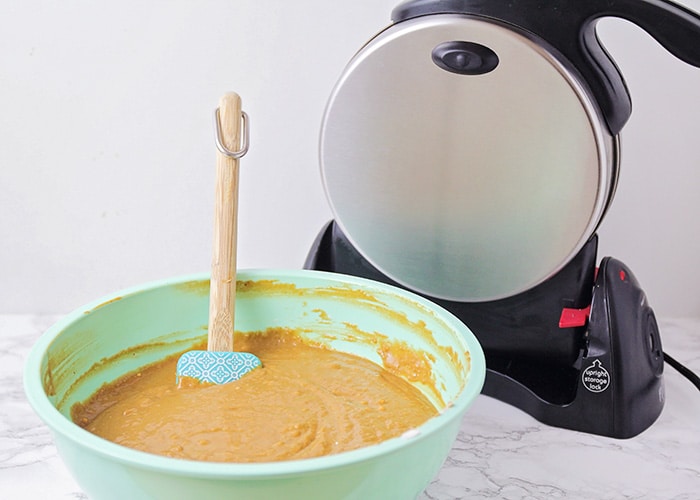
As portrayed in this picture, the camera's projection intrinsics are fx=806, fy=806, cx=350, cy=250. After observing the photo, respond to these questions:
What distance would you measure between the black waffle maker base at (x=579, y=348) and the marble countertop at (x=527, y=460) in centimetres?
2

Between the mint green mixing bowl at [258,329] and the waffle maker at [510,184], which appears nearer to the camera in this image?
the mint green mixing bowl at [258,329]

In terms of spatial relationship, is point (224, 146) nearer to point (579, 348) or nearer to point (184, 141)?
point (184, 141)

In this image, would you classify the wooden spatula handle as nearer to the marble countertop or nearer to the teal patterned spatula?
the teal patterned spatula

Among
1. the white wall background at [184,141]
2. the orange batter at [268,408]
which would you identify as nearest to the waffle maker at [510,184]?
the orange batter at [268,408]

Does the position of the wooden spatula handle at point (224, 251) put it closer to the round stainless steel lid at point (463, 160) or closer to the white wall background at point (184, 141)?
the round stainless steel lid at point (463, 160)

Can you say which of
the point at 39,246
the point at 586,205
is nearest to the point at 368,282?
the point at 586,205

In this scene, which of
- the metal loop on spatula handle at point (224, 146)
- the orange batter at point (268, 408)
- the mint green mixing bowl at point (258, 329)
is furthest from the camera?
the metal loop on spatula handle at point (224, 146)

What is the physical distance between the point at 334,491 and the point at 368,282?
1.04 feet

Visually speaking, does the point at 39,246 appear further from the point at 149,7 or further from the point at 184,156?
the point at 149,7

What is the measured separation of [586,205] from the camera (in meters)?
0.74

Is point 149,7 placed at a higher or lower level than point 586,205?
higher

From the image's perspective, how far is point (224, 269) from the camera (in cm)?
78

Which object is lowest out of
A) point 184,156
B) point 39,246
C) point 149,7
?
point 39,246

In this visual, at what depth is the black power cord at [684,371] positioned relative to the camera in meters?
0.90
